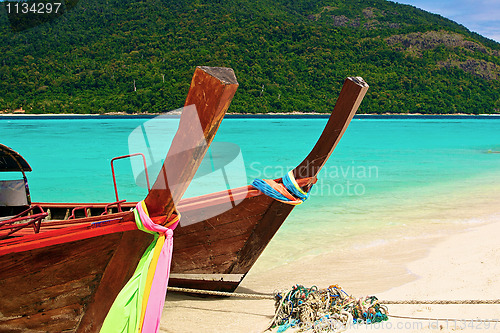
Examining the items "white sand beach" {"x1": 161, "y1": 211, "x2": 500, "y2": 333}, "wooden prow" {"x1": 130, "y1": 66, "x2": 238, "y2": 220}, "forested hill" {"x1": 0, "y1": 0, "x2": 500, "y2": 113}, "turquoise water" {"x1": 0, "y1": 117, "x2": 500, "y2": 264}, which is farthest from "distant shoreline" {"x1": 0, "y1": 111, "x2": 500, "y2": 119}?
"wooden prow" {"x1": 130, "y1": 66, "x2": 238, "y2": 220}

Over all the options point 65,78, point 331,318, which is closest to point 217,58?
point 65,78

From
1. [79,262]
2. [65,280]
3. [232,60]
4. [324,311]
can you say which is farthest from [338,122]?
[232,60]

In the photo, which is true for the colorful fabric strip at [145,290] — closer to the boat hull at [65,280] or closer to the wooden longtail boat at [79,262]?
the wooden longtail boat at [79,262]

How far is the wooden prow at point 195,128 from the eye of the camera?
6.07ft

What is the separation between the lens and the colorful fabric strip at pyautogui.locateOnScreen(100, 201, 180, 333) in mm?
2041

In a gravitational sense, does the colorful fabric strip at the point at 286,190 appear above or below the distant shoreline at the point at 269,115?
above

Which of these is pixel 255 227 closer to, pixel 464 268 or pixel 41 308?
pixel 41 308

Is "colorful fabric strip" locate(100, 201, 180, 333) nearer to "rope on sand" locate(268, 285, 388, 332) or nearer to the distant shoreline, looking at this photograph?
"rope on sand" locate(268, 285, 388, 332)

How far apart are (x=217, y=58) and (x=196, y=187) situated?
164 ft

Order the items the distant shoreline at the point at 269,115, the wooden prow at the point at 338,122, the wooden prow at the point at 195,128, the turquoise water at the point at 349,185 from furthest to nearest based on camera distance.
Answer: the distant shoreline at the point at 269,115, the turquoise water at the point at 349,185, the wooden prow at the point at 338,122, the wooden prow at the point at 195,128

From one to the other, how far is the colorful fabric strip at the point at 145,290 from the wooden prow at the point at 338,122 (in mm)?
1568

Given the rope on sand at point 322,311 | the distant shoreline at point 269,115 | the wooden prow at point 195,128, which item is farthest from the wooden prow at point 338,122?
the distant shoreline at point 269,115

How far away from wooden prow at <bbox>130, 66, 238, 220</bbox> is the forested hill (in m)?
48.8

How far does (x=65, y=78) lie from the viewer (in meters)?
58.9
